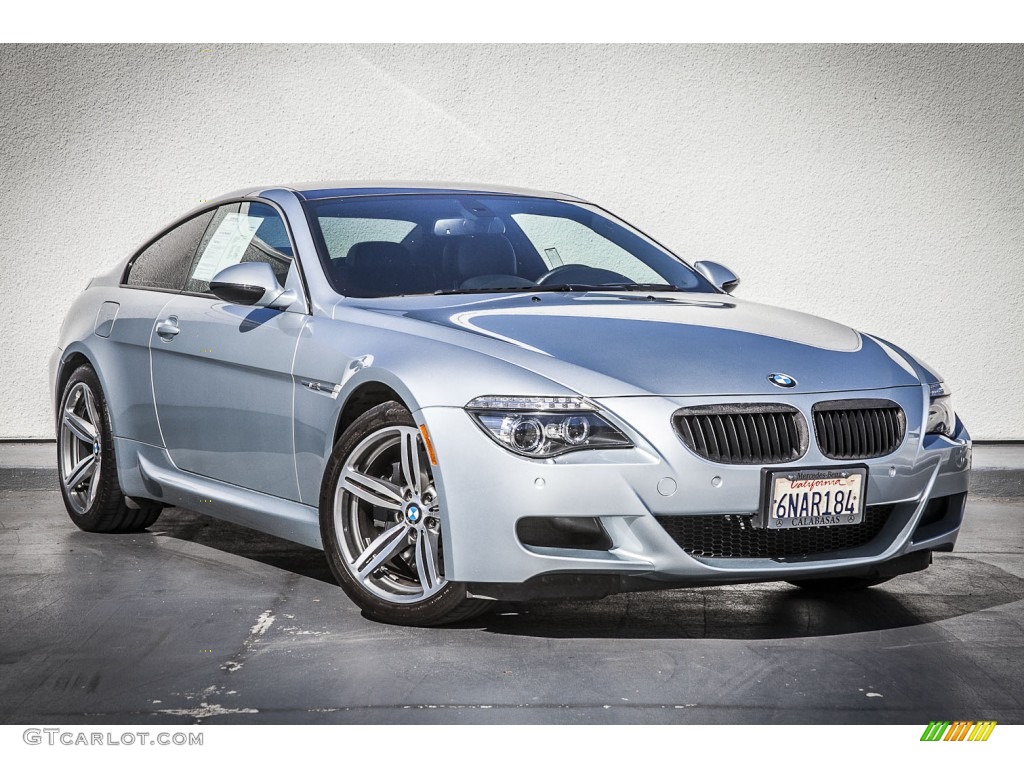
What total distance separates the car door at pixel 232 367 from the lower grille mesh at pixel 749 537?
1524mm

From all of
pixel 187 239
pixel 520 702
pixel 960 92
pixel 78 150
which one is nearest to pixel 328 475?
pixel 520 702

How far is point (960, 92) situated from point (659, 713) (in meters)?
6.43

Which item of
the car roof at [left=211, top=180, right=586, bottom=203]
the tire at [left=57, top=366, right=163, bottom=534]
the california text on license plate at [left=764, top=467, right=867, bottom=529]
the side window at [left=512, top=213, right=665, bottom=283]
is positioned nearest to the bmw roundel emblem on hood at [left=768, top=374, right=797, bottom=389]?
the california text on license plate at [left=764, top=467, right=867, bottom=529]

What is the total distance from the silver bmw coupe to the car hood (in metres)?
0.01

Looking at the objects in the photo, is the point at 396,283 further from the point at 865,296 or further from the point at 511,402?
the point at 865,296

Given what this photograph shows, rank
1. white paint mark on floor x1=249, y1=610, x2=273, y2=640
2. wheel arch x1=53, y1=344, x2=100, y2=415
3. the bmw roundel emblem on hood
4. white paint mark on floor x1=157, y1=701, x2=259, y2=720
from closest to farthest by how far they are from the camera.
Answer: white paint mark on floor x1=157, y1=701, x2=259, y2=720
the bmw roundel emblem on hood
white paint mark on floor x1=249, y1=610, x2=273, y2=640
wheel arch x1=53, y1=344, x2=100, y2=415

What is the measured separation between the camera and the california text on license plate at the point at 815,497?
4352mm

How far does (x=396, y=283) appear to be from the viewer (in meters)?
5.31

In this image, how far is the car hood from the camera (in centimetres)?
442

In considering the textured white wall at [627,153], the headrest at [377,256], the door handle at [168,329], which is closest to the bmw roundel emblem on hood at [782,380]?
the headrest at [377,256]

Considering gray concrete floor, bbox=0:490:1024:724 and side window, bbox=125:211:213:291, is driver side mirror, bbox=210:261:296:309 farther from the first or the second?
gray concrete floor, bbox=0:490:1024:724

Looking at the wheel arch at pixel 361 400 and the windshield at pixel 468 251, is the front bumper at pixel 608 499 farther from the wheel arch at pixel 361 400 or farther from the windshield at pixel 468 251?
the windshield at pixel 468 251

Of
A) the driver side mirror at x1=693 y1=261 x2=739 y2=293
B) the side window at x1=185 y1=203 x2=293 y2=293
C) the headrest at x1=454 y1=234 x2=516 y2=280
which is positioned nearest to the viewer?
the headrest at x1=454 y1=234 x2=516 y2=280
